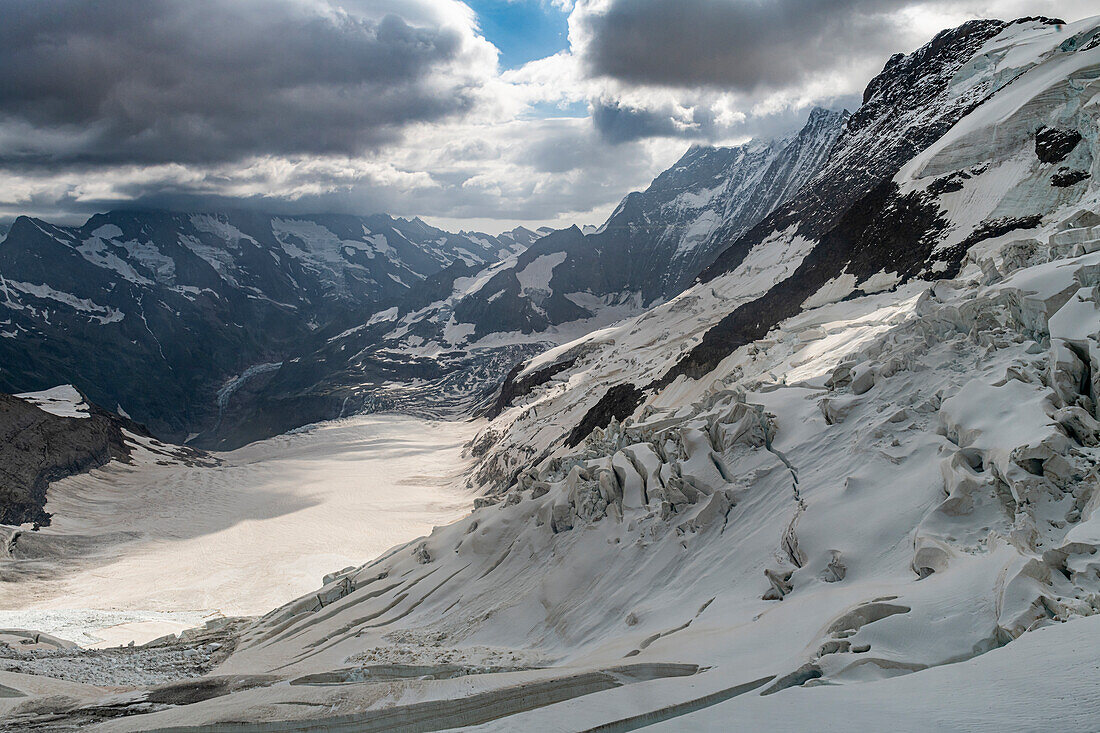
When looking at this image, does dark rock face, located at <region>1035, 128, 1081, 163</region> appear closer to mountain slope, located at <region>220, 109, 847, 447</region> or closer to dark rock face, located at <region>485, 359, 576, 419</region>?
dark rock face, located at <region>485, 359, 576, 419</region>

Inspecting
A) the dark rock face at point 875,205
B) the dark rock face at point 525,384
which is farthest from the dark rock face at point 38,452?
the dark rock face at point 875,205

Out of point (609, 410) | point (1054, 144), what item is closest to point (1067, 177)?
point (1054, 144)

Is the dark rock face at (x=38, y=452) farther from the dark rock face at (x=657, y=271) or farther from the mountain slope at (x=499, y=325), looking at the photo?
the dark rock face at (x=657, y=271)

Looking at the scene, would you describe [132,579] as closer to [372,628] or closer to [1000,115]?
[372,628]

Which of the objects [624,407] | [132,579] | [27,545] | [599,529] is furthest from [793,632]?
[27,545]

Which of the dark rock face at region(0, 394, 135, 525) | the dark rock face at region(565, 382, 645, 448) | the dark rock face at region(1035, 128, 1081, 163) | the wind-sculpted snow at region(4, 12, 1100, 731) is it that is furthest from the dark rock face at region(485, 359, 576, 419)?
the wind-sculpted snow at region(4, 12, 1100, 731)

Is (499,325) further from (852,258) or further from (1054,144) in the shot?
(1054,144)
